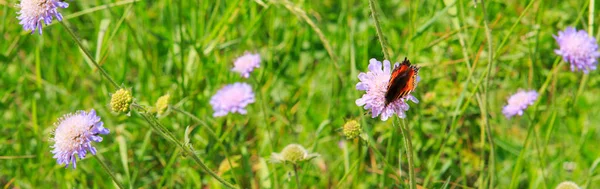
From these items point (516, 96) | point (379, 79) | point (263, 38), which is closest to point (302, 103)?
point (263, 38)

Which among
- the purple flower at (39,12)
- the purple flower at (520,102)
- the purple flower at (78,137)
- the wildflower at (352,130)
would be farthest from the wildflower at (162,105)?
the purple flower at (520,102)

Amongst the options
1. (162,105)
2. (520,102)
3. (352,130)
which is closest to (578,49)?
(520,102)

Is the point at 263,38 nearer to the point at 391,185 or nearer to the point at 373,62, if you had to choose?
the point at 391,185

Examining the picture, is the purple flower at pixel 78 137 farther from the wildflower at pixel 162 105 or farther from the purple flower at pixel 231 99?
the purple flower at pixel 231 99

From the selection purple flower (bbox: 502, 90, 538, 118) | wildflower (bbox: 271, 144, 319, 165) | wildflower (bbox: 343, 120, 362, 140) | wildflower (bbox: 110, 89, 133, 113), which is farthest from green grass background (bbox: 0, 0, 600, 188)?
wildflower (bbox: 110, 89, 133, 113)

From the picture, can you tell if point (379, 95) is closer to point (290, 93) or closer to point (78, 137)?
point (78, 137)
